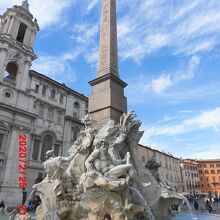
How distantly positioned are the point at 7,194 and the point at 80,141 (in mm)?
15575

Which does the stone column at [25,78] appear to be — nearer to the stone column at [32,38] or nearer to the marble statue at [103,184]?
the stone column at [32,38]

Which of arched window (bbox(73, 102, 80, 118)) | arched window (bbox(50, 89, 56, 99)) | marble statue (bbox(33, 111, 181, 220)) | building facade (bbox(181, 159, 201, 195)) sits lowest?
marble statue (bbox(33, 111, 181, 220))

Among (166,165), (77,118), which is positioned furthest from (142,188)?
(166,165)

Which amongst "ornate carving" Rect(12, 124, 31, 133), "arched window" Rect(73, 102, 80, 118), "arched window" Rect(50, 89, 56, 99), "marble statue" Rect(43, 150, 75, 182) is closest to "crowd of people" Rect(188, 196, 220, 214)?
"marble statue" Rect(43, 150, 75, 182)

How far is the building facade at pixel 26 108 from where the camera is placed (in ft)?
69.3

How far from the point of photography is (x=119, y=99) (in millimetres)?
8758

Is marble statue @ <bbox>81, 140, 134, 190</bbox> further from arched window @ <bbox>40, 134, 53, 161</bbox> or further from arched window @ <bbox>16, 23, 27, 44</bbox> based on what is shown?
arched window @ <bbox>16, 23, 27, 44</bbox>

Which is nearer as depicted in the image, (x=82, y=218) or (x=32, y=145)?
(x=82, y=218)

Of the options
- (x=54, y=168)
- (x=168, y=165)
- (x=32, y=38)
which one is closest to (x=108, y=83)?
(x=54, y=168)

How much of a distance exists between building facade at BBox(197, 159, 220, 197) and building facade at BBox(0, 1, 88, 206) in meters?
44.7

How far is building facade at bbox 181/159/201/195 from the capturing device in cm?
4919

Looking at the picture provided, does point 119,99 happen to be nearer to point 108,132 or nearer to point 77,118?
point 108,132

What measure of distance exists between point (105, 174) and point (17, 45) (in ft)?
77.4

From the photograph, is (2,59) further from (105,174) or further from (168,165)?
(168,165)
